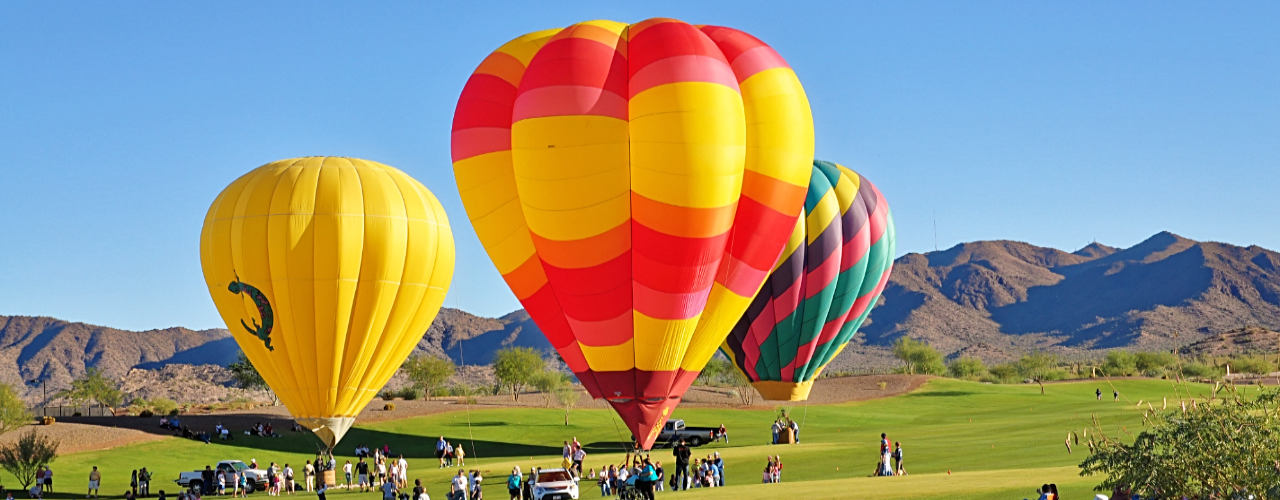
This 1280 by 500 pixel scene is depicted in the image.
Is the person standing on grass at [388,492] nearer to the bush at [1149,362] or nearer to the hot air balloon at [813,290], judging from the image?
the hot air balloon at [813,290]

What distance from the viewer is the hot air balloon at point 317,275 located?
4147 cm

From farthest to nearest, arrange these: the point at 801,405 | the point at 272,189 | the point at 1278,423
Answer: the point at 801,405, the point at 272,189, the point at 1278,423

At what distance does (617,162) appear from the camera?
28.8 metres

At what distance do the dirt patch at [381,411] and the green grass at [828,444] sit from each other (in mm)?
1502

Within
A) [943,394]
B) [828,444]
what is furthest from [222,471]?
[943,394]

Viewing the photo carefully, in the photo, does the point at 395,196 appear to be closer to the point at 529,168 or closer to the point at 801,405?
the point at 529,168

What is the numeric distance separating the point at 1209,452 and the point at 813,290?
1242 inches

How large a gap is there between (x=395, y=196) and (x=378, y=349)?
212 inches

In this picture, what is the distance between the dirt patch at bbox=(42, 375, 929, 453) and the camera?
6031 cm

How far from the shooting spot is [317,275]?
4147 cm

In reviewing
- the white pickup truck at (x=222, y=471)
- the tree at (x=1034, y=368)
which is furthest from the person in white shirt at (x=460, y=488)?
the tree at (x=1034, y=368)

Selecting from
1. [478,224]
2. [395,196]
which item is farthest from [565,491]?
[395,196]

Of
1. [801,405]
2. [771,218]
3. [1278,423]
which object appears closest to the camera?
[1278,423]

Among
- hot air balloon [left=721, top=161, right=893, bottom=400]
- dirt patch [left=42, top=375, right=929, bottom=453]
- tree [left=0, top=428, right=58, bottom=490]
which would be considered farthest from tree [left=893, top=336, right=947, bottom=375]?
tree [left=0, top=428, right=58, bottom=490]
